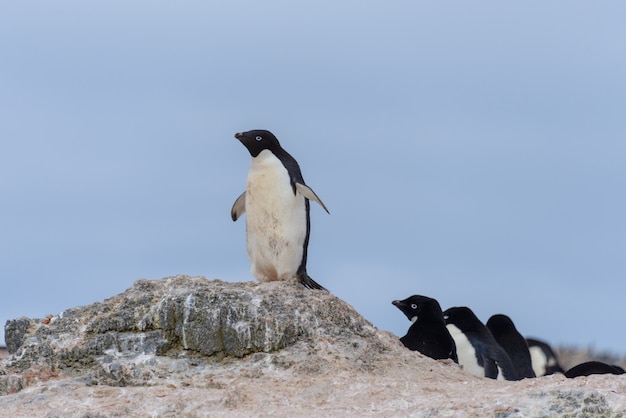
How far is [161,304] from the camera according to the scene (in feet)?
30.8

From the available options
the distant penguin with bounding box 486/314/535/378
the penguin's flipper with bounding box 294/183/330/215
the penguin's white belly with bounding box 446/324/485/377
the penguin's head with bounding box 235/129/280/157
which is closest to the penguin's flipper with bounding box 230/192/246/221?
the penguin's head with bounding box 235/129/280/157

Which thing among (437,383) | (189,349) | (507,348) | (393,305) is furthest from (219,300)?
(507,348)

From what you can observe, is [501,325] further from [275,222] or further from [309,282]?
[275,222]

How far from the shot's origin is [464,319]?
540 inches

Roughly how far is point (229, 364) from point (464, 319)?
5.24 meters

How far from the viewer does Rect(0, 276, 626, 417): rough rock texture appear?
7941 mm

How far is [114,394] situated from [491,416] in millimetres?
2637

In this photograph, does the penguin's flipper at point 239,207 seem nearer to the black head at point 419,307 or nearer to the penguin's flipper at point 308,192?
the penguin's flipper at point 308,192

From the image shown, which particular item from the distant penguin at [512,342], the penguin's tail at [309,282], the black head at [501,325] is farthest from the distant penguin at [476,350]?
the penguin's tail at [309,282]

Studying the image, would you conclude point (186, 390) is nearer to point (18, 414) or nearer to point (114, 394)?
point (114, 394)

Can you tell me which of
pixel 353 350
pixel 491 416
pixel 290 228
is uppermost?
pixel 290 228

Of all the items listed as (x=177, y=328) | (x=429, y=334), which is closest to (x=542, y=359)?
(x=429, y=334)

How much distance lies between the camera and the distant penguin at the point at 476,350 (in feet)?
42.9

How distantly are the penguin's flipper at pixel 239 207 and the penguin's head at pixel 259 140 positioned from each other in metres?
0.50
